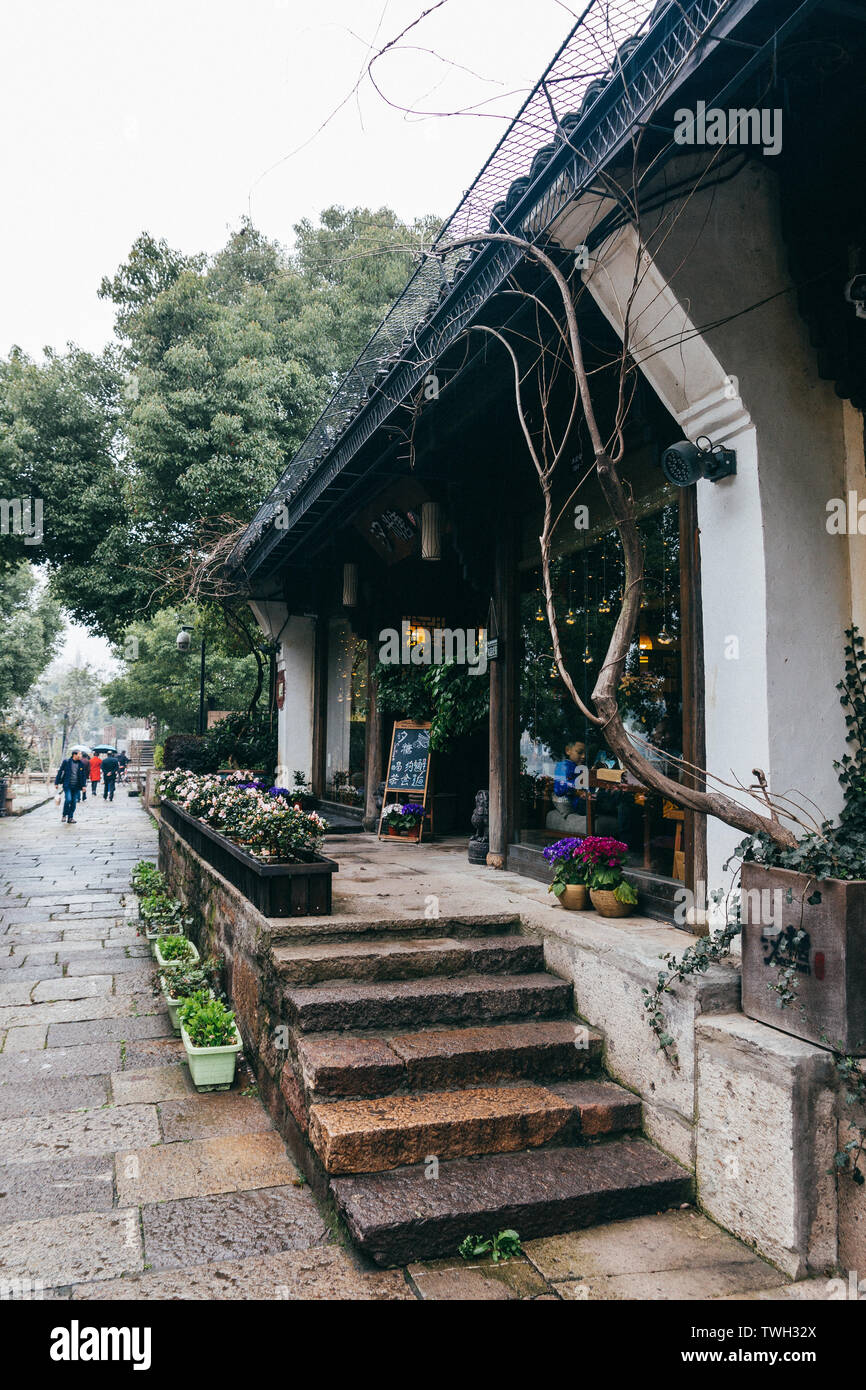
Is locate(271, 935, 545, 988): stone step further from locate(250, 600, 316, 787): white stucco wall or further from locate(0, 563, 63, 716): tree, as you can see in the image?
locate(0, 563, 63, 716): tree

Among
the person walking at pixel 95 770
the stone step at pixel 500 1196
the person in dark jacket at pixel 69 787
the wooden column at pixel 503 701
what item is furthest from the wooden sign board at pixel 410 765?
the person walking at pixel 95 770

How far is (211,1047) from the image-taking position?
4.44 m

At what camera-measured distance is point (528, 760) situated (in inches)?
265

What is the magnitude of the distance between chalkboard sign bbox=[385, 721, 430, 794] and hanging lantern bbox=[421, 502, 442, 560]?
8.56ft

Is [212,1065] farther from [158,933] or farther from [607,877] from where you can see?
[158,933]

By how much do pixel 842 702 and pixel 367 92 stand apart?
321 cm

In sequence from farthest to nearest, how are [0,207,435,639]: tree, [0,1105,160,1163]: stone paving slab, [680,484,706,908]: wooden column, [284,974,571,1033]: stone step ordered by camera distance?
[0,207,435,639]: tree, [680,484,706,908]: wooden column, [284,974,571,1033]: stone step, [0,1105,160,1163]: stone paving slab

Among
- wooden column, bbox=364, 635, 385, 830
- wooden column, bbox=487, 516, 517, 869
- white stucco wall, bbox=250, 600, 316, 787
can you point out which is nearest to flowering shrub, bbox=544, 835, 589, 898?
wooden column, bbox=487, 516, 517, 869

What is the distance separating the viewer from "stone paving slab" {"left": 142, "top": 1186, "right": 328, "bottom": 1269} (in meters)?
2.94

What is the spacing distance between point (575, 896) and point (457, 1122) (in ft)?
6.20

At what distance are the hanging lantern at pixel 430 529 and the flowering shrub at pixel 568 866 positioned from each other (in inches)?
119

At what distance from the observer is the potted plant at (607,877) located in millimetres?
4809

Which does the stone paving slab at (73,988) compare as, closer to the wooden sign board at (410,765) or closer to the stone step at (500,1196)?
the wooden sign board at (410,765)

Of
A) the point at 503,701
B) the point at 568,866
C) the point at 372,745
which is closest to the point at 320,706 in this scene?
the point at 372,745
